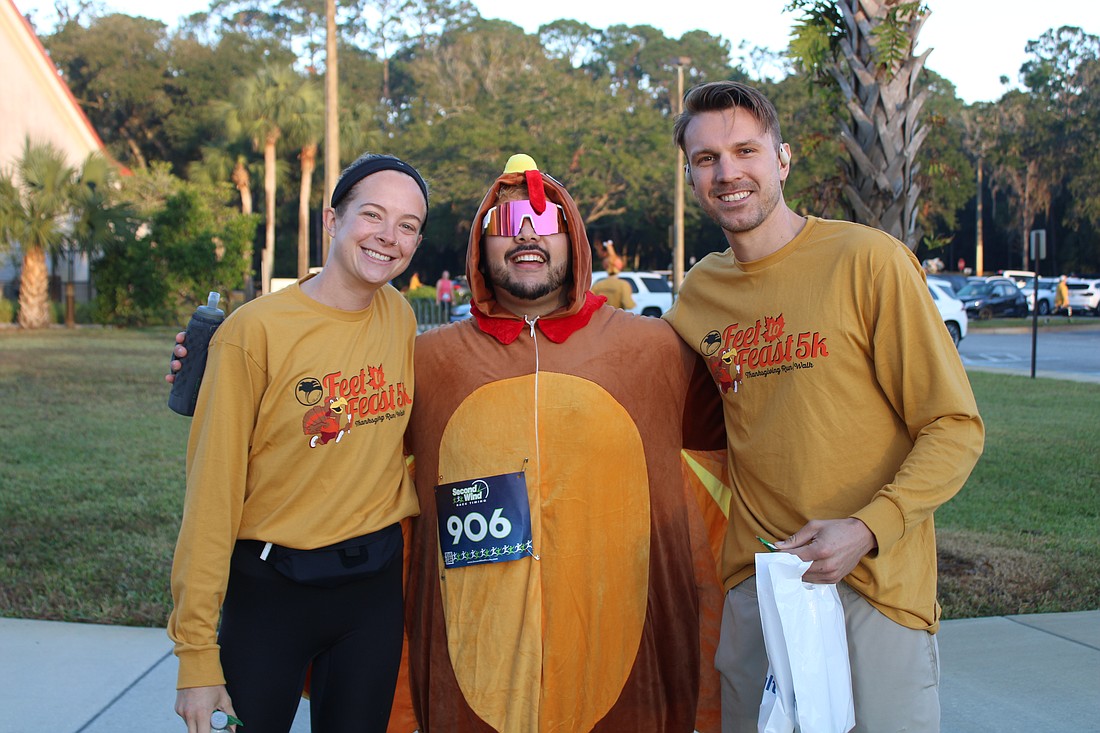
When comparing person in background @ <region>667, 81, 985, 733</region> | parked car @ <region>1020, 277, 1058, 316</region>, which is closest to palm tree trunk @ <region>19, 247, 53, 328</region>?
person in background @ <region>667, 81, 985, 733</region>

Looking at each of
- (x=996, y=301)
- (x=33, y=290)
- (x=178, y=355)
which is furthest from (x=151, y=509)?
(x=996, y=301)

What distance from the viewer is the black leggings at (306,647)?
2.56 m

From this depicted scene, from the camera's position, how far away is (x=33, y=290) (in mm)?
25188

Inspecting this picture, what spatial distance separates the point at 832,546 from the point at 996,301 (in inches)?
1342

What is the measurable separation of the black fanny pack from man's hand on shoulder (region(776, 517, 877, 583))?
107 cm

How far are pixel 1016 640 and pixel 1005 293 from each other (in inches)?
1245

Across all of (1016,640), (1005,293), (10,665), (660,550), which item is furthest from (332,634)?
(1005,293)

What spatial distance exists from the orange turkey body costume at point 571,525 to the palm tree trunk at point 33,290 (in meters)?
25.2

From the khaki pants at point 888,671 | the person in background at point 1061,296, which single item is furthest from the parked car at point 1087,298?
the khaki pants at point 888,671

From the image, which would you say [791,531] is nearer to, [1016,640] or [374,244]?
[374,244]

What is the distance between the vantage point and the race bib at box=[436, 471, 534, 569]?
2883 mm

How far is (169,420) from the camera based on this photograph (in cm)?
1071

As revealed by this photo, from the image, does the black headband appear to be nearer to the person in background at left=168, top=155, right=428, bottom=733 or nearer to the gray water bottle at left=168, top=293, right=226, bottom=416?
the person in background at left=168, top=155, right=428, bottom=733

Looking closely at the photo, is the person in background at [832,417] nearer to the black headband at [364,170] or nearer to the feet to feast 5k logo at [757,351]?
the feet to feast 5k logo at [757,351]
